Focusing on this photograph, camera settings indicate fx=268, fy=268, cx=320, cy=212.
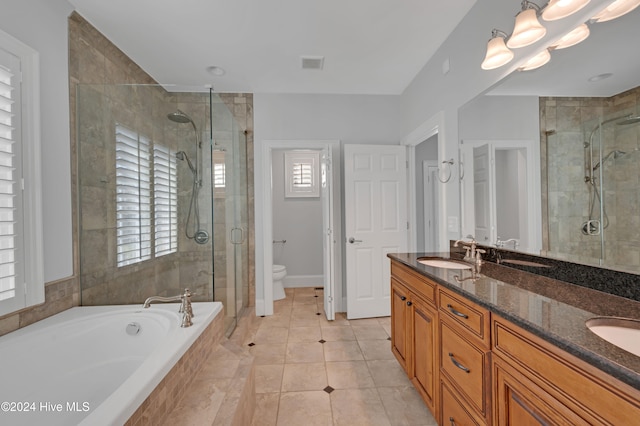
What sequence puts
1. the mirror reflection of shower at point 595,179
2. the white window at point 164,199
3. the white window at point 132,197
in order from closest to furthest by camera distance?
the mirror reflection of shower at point 595,179 < the white window at point 132,197 < the white window at point 164,199

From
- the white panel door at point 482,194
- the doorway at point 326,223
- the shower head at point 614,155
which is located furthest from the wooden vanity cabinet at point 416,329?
the doorway at point 326,223

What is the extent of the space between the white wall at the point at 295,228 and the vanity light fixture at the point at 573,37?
3.46 meters

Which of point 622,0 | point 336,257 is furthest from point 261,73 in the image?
point 622,0

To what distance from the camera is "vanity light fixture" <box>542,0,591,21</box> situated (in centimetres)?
116

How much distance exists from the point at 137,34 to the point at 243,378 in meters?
2.63

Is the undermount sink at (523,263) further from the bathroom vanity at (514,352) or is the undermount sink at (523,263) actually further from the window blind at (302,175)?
the window blind at (302,175)

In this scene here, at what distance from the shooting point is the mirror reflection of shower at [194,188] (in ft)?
7.21

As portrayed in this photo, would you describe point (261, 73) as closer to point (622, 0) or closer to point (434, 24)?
point (434, 24)

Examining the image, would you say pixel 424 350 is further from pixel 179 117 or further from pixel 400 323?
pixel 179 117

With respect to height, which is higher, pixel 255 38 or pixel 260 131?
pixel 255 38

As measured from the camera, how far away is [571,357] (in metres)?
0.69

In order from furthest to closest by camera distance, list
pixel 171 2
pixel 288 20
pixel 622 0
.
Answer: pixel 288 20, pixel 171 2, pixel 622 0

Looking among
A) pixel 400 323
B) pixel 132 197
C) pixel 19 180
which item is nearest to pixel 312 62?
pixel 132 197

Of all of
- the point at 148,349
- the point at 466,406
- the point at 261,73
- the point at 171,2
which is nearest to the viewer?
the point at 466,406
